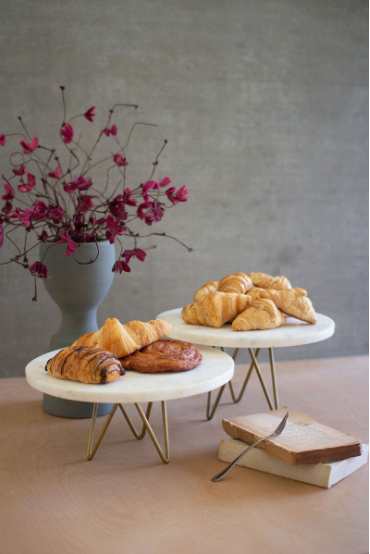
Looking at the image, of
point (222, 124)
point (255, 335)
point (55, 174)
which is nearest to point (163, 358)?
point (255, 335)

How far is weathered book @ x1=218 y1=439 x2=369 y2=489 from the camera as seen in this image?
1724 millimetres

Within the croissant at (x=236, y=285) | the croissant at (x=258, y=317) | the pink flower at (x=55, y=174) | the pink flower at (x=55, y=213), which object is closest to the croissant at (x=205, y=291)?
the croissant at (x=236, y=285)

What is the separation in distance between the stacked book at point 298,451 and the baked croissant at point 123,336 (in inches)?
20.0

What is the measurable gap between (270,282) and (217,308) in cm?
45

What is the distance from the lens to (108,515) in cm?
157

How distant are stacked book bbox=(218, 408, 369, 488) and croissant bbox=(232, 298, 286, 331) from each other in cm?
36

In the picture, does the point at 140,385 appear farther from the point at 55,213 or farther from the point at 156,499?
the point at 55,213

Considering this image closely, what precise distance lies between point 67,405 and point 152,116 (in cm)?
188

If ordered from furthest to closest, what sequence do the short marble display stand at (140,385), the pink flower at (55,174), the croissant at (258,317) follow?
1. the pink flower at (55,174)
2. the croissant at (258,317)
3. the short marble display stand at (140,385)

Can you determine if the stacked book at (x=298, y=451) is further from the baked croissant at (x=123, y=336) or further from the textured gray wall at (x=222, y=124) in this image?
the textured gray wall at (x=222, y=124)

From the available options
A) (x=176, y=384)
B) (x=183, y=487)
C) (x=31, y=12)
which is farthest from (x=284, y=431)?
(x=31, y=12)

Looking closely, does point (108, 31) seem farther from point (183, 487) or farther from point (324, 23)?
point (183, 487)

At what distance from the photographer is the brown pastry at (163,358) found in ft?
5.13

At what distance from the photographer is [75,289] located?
234 centimetres
